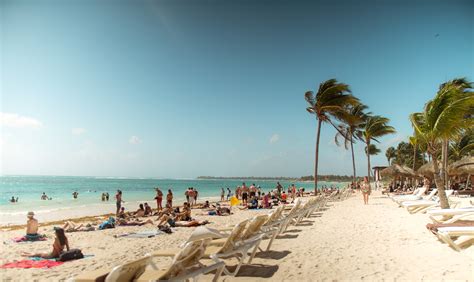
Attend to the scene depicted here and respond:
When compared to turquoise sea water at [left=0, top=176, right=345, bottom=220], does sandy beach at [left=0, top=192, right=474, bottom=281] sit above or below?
above

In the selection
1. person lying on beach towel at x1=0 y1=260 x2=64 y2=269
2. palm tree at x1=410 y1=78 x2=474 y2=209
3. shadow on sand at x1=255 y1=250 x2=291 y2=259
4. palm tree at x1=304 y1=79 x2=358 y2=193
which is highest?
palm tree at x1=304 y1=79 x2=358 y2=193

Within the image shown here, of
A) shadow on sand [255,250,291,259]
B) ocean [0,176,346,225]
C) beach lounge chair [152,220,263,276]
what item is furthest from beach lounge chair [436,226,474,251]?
ocean [0,176,346,225]

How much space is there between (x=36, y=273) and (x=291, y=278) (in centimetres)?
403

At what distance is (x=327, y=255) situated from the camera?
5.55 m

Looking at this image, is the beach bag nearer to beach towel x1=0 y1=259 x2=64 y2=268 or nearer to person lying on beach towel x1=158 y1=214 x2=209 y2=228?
beach towel x1=0 y1=259 x2=64 y2=268

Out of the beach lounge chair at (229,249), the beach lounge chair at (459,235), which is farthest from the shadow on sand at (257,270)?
the beach lounge chair at (459,235)

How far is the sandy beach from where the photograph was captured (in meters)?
4.40

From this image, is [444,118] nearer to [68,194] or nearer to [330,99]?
[330,99]

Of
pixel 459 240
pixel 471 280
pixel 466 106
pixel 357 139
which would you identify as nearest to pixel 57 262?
pixel 471 280

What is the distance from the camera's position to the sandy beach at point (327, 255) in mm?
4402

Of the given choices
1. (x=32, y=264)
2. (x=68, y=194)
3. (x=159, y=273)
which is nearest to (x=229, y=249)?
(x=159, y=273)

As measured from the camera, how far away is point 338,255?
5.53 m

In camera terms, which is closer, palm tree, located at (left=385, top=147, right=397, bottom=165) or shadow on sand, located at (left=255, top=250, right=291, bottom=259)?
shadow on sand, located at (left=255, top=250, right=291, bottom=259)

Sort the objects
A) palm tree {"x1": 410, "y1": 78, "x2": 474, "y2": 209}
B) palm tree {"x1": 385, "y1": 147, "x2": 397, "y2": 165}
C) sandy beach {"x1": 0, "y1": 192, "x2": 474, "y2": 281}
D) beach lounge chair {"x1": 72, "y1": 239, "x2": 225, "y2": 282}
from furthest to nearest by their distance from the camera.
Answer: palm tree {"x1": 385, "y1": 147, "x2": 397, "y2": 165}, palm tree {"x1": 410, "y1": 78, "x2": 474, "y2": 209}, sandy beach {"x1": 0, "y1": 192, "x2": 474, "y2": 281}, beach lounge chair {"x1": 72, "y1": 239, "x2": 225, "y2": 282}
